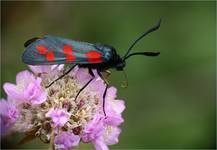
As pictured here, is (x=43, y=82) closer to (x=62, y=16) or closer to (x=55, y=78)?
(x=55, y=78)

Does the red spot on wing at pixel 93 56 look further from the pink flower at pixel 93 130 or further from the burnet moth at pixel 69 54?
the pink flower at pixel 93 130

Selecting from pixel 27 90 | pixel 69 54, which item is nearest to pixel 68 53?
pixel 69 54

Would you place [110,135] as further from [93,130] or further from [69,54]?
[69,54]

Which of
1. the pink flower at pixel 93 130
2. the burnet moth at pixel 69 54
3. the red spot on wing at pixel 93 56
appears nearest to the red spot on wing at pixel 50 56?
the burnet moth at pixel 69 54

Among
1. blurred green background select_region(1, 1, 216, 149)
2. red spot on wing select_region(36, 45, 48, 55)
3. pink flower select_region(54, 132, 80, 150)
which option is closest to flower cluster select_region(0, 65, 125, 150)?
pink flower select_region(54, 132, 80, 150)

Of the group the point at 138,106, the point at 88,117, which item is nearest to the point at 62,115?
the point at 88,117

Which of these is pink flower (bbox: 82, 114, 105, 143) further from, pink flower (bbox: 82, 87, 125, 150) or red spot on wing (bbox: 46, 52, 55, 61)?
red spot on wing (bbox: 46, 52, 55, 61)
